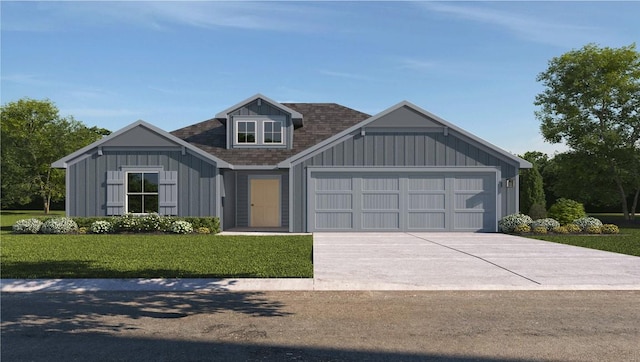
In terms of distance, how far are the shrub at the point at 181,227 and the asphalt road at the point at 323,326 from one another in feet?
35.7

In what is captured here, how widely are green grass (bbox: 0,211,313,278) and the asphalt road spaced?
5.45 ft

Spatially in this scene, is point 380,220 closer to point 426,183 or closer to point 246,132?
point 426,183

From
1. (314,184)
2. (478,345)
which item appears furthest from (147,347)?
(314,184)

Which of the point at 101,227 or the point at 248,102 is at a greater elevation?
the point at 248,102

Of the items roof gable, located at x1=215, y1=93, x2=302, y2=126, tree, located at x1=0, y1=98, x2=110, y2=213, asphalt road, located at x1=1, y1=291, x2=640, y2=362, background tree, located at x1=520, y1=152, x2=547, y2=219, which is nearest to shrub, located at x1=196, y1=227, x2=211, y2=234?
roof gable, located at x1=215, y1=93, x2=302, y2=126

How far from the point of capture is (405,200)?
2030 cm

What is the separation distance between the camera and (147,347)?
5.23 meters

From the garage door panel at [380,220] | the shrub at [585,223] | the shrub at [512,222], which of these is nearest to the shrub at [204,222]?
the garage door panel at [380,220]

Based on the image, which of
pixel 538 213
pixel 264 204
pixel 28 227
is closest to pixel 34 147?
pixel 28 227

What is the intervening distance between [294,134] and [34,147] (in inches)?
1198

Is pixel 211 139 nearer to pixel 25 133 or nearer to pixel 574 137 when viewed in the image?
pixel 574 137

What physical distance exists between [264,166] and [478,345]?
53.4ft

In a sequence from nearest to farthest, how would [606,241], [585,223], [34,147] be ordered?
1. [606,241]
2. [585,223]
3. [34,147]

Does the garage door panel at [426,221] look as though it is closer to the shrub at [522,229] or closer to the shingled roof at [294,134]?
the shrub at [522,229]
